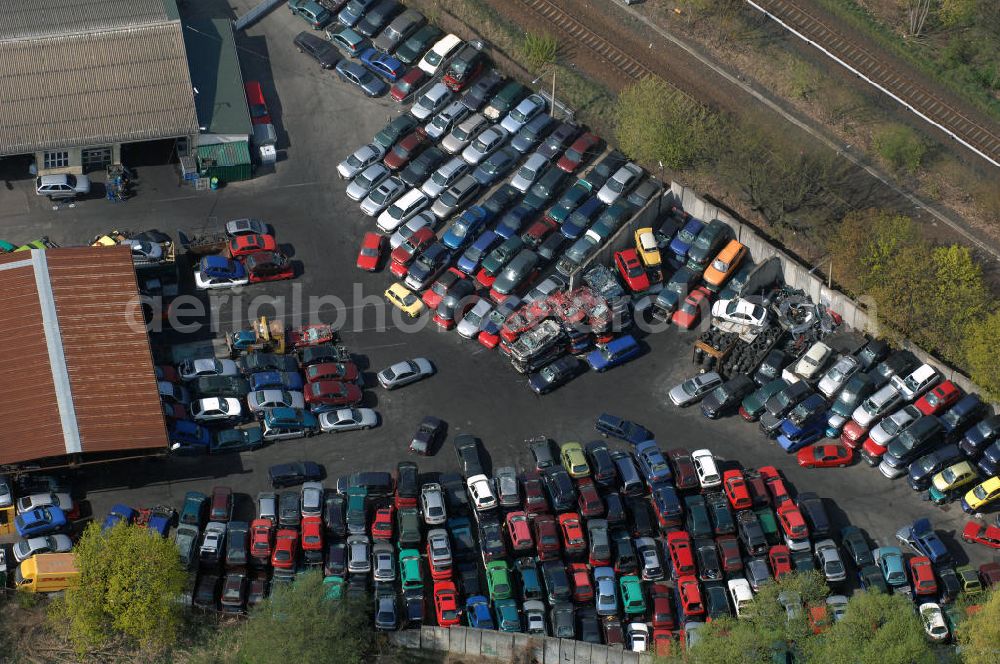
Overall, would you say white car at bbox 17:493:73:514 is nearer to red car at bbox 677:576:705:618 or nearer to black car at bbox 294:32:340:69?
red car at bbox 677:576:705:618

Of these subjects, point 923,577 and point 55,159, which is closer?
point 923,577

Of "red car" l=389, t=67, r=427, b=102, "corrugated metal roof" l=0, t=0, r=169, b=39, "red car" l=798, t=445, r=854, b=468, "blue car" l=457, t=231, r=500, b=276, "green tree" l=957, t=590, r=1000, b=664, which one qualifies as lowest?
"green tree" l=957, t=590, r=1000, b=664

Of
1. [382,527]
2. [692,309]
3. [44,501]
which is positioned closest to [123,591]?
[44,501]

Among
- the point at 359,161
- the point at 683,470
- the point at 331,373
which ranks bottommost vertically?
the point at 683,470

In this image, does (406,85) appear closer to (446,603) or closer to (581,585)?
(446,603)

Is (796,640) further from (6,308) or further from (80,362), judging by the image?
(6,308)

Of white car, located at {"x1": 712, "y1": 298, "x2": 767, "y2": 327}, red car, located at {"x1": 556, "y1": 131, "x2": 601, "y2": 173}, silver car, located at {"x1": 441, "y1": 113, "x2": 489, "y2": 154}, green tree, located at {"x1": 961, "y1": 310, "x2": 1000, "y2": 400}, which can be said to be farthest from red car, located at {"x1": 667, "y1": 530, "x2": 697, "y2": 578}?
silver car, located at {"x1": 441, "y1": 113, "x2": 489, "y2": 154}
